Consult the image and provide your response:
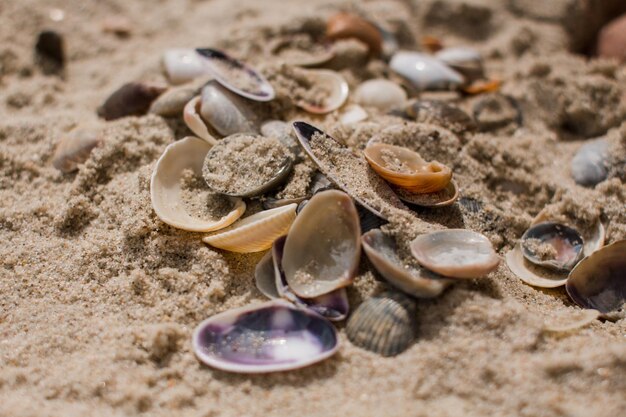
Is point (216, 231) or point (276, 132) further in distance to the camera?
point (276, 132)

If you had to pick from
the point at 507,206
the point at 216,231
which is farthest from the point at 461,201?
the point at 216,231

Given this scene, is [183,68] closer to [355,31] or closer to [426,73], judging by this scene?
[355,31]

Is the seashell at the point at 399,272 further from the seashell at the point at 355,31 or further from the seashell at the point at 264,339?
the seashell at the point at 355,31

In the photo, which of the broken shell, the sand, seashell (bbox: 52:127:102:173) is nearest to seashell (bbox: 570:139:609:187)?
the sand

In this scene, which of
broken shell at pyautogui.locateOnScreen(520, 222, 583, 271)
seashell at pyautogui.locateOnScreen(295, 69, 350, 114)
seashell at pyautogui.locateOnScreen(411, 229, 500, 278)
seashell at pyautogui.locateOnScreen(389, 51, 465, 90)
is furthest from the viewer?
seashell at pyautogui.locateOnScreen(389, 51, 465, 90)

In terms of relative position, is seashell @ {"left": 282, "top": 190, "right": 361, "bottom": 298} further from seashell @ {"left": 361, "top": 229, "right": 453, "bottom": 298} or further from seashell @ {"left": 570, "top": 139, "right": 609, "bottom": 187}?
seashell @ {"left": 570, "top": 139, "right": 609, "bottom": 187}

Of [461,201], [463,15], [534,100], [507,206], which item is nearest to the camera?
[461,201]

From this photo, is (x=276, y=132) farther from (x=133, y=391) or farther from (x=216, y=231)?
(x=133, y=391)
